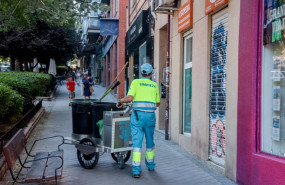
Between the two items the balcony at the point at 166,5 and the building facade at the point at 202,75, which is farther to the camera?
the balcony at the point at 166,5

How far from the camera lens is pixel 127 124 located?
6566 millimetres

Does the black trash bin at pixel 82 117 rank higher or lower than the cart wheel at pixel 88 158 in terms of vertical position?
higher

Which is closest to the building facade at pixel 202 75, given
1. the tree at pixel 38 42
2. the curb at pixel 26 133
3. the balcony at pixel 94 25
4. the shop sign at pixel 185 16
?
the shop sign at pixel 185 16

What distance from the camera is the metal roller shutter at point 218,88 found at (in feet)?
22.3

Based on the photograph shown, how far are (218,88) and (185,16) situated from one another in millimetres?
2509

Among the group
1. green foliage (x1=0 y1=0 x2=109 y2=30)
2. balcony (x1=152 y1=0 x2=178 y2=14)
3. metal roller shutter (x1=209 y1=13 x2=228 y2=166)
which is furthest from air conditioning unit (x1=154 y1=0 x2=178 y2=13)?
green foliage (x1=0 y1=0 x2=109 y2=30)

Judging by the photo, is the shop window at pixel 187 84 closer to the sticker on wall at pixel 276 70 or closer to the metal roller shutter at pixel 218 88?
the metal roller shutter at pixel 218 88

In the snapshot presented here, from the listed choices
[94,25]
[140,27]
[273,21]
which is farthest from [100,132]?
[94,25]

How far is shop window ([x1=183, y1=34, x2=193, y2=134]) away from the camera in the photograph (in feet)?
30.0

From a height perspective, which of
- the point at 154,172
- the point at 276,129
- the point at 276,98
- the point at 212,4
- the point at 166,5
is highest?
the point at 166,5

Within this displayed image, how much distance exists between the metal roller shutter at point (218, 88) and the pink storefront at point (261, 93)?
102cm

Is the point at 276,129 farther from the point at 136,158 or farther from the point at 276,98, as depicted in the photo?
the point at 136,158

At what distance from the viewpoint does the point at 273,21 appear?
5.14 meters

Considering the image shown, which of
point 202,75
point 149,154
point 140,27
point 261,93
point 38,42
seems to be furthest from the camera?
point 38,42
